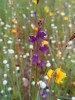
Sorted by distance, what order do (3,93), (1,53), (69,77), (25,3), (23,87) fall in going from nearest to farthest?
(3,93) < (23,87) < (69,77) < (1,53) < (25,3)

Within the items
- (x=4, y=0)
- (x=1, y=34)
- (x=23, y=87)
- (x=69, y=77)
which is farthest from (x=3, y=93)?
(x=4, y=0)

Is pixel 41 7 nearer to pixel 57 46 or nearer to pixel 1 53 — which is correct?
pixel 57 46

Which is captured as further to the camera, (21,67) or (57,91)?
(21,67)

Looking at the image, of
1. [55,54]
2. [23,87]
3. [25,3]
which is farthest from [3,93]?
[25,3]

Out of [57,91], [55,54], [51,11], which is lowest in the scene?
[57,91]

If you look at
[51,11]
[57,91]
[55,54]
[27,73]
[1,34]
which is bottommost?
[57,91]

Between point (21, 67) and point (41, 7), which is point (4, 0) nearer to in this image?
point (41, 7)

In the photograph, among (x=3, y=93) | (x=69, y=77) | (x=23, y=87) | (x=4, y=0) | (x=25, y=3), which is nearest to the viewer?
(x=3, y=93)

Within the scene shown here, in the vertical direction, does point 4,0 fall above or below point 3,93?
above

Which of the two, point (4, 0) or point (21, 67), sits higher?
point (4, 0)
